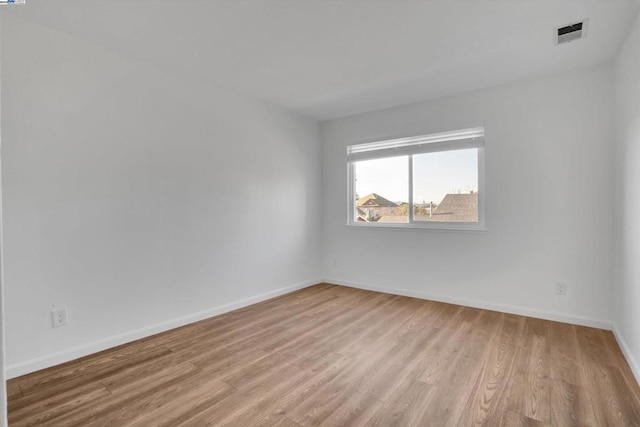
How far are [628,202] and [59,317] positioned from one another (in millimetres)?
4430

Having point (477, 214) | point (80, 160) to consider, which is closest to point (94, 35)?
point (80, 160)

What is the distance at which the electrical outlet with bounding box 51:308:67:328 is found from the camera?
240 centimetres

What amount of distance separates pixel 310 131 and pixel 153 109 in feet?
7.52

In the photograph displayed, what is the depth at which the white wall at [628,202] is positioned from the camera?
2.24 meters

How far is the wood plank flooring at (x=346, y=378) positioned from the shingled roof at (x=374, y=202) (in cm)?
169

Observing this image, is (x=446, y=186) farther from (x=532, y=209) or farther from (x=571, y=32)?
(x=571, y=32)

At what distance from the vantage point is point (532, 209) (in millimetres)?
3305

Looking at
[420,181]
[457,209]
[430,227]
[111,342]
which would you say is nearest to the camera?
[111,342]

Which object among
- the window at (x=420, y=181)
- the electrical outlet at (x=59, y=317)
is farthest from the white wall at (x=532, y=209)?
the electrical outlet at (x=59, y=317)

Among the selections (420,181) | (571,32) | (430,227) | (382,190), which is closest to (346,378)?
(430,227)

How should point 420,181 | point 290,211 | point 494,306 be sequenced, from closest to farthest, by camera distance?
point 494,306 → point 420,181 → point 290,211

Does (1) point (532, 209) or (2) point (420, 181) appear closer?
(1) point (532, 209)

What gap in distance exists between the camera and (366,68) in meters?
3.07

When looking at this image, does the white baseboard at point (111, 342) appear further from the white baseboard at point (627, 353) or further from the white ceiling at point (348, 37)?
the white baseboard at point (627, 353)
